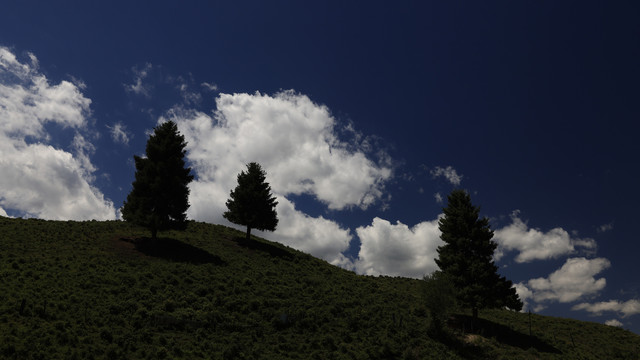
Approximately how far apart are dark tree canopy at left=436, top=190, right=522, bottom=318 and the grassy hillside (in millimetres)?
4066

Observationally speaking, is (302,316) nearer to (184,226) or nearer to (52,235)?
(184,226)

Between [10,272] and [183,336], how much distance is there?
1634 centimetres

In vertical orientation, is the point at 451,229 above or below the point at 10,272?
above

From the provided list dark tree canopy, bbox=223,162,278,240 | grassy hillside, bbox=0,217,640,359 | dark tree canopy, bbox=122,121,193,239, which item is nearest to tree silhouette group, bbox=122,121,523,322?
dark tree canopy, bbox=122,121,193,239

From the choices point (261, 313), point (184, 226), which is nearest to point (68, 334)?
point (261, 313)

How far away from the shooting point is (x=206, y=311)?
29.4 metres

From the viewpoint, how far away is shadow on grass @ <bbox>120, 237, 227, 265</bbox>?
40000 mm

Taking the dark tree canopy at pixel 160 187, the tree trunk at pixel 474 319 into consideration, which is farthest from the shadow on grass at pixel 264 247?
the tree trunk at pixel 474 319

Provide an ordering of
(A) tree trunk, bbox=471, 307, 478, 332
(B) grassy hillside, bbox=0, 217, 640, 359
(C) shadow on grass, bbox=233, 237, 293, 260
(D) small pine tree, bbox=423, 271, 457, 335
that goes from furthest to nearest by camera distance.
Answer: (C) shadow on grass, bbox=233, 237, 293, 260 → (A) tree trunk, bbox=471, 307, 478, 332 → (D) small pine tree, bbox=423, 271, 457, 335 → (B) grassy hillside, bbox=0, 217, 640, 359

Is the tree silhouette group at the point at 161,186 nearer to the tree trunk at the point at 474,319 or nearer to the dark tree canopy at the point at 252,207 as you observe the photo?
the dark tree canopy at the point at 252,207

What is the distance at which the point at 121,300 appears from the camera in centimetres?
2752

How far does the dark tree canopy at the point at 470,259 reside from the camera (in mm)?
36781

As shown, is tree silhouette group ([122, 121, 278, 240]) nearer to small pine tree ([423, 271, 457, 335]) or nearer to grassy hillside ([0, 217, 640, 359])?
grassy hillside ([0, 217, 640, 359])

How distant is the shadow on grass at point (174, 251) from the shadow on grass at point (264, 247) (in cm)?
845
